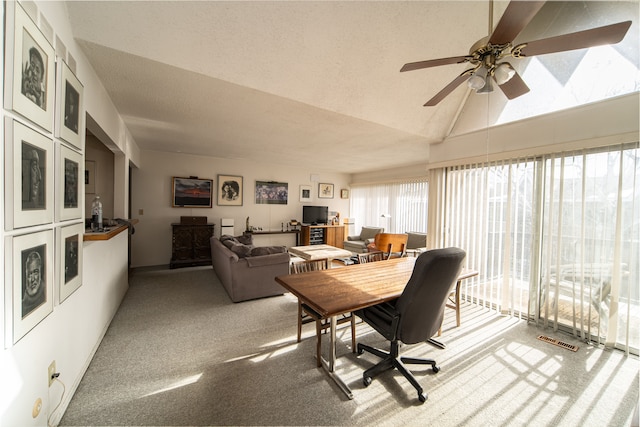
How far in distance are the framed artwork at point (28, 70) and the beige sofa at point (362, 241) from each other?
5.45 m

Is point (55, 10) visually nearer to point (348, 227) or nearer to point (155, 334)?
point (155, 334)

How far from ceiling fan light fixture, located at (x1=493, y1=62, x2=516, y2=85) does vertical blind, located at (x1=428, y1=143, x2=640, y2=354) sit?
5.73ft

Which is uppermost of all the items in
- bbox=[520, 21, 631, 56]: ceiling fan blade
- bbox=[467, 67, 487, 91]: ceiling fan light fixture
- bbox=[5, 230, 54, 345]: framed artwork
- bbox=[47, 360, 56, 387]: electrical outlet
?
bbox=[520, 21, 631, 56]: ceiling fan blade

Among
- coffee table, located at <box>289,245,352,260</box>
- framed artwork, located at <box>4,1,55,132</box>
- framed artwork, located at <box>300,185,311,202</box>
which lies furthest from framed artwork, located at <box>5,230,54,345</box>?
framed artwork, located at <box>300,185,311,202</box>

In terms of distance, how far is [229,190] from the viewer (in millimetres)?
5805

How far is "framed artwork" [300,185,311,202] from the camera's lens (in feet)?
22.5

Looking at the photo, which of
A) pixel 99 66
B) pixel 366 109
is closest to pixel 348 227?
pixel 366 109

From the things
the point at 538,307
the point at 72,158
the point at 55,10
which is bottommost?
the point at 538,307

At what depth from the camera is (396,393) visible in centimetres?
176

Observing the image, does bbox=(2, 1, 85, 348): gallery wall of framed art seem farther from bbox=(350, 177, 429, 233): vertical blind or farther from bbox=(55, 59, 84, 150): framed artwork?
bbox=(350, 177, 429, 233): vertical blind

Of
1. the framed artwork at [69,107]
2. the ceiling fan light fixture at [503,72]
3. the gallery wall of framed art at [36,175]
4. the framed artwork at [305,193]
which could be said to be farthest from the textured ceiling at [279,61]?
the framed artwork at [305,193]

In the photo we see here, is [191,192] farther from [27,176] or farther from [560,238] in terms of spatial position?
[560,238]

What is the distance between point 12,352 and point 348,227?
686 centimetres

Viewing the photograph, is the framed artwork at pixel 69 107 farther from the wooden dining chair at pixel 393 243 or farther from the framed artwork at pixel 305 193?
the framed artwork at pixel 305 193
